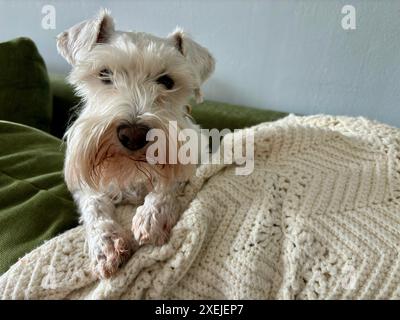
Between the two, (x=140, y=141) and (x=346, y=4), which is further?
(x=346, y=4)

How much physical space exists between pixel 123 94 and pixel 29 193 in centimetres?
57

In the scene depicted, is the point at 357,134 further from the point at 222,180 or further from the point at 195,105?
the point at 195,105

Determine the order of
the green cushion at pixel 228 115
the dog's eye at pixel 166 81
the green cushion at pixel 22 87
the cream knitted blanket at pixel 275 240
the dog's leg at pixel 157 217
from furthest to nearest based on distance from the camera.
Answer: the green cushion at pixel 22 87, the green cushion at pixel 228 115, the dog's eye at pixel 166 81, the dog's leg at pixel 157 217, the cream knitted blanket at pixel 275 240

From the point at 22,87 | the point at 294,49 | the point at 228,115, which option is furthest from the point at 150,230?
the point at 22,87

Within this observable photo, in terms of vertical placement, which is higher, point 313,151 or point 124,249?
point 313,151

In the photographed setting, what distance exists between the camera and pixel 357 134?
129 cm

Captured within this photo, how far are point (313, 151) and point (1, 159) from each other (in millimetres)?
1258

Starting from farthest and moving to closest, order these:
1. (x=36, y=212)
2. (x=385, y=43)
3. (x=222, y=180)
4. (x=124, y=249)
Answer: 1. (x=385, y=43)
2. (x=36, y=212)
3. (x=222, y=180)
4. (x=124, y=249)

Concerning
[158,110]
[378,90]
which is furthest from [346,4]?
[158,110]

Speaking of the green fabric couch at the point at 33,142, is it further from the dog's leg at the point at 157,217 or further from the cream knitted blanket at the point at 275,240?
the dog's leg at the point at 157,217

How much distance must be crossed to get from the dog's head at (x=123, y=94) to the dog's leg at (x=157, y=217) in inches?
2.5

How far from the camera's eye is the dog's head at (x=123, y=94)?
1.12 metres

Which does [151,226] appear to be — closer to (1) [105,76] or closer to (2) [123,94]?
(2) [123,94]

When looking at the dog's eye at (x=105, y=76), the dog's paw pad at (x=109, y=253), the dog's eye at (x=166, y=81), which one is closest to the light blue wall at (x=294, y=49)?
the dog's eye at (x=166, y=81)
